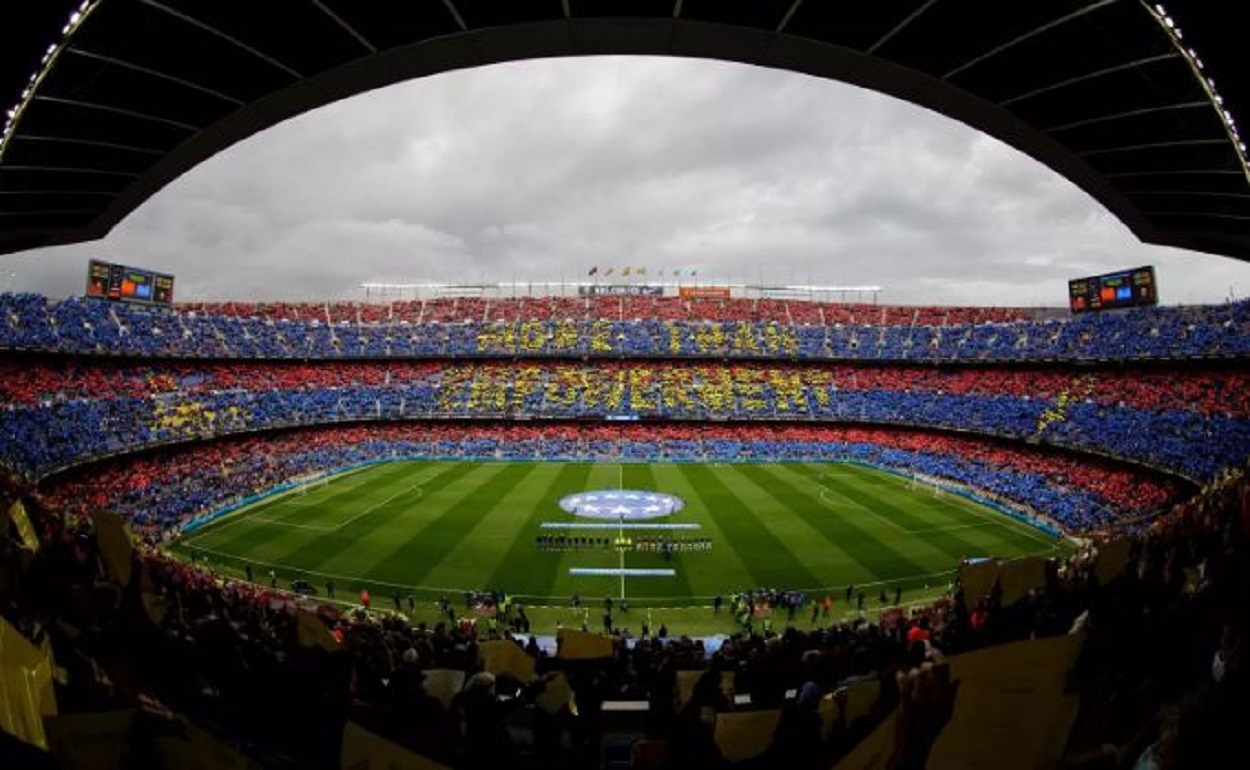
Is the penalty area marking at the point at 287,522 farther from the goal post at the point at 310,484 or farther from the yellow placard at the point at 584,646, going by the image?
the yellow placard at the point at 584,646

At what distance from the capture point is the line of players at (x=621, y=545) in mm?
35281

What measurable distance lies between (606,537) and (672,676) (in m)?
28.5

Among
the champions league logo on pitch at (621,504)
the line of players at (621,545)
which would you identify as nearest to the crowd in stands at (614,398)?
the champions league logo on pitch at (621,504)

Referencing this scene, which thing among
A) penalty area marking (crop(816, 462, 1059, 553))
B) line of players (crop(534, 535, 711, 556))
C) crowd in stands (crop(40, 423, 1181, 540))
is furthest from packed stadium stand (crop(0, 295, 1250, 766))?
line of players (crop(534, 535, 711, 556))

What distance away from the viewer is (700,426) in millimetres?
72625

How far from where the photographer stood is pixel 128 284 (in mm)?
62312

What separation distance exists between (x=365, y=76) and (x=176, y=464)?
168 ft

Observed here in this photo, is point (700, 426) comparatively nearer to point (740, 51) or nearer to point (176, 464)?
point (176, 464)

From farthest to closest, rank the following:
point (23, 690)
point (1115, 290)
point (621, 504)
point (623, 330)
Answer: point (623, 330) < point (1115, 290) < point (621, 504) < point (23, 690)

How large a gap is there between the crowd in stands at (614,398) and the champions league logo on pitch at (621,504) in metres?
24.5

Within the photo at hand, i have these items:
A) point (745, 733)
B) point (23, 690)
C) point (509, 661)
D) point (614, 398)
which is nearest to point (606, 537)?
point (509, 661)

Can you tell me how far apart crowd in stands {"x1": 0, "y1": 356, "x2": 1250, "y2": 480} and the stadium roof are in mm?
29524

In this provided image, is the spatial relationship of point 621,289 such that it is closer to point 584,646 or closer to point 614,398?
point 614,398

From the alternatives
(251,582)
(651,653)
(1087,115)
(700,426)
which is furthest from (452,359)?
(1087,115)
